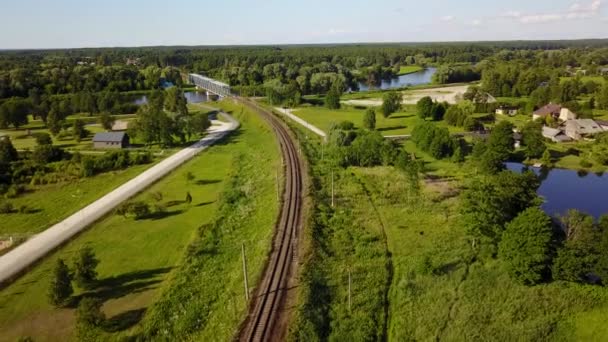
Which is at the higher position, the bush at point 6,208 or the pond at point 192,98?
the pond at point 192,98

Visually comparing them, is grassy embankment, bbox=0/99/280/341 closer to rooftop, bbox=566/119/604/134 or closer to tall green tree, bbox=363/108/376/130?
tall green tree, bbox=363/108/376/130

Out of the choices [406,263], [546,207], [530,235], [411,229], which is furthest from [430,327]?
[546,207]

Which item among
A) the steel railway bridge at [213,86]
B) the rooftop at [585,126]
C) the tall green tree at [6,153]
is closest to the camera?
the tall green tree at [6,153]

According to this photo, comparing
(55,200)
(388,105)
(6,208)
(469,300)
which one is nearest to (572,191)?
(469,300)

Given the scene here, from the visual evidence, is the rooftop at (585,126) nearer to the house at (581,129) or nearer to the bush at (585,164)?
the house at (581,129)

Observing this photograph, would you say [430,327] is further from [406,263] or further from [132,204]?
[132,204]

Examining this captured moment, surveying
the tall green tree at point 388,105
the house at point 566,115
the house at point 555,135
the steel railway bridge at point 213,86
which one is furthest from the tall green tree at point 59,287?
the steel railway bridge at point 213,86

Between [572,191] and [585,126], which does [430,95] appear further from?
[572,191]
